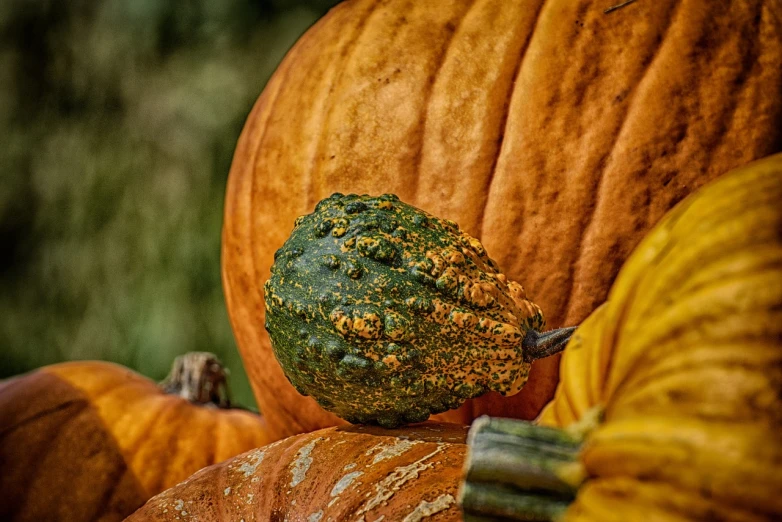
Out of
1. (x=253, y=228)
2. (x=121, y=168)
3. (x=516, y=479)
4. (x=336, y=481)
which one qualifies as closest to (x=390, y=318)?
(x=336, y=481)

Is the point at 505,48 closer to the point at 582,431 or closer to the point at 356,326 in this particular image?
the point at 356,326

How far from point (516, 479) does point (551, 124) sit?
660 millimetres

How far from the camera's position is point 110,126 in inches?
91.1

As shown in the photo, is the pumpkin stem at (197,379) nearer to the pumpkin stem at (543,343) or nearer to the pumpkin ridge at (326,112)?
the pumpkin ridge at (326,112)

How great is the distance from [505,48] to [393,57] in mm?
184

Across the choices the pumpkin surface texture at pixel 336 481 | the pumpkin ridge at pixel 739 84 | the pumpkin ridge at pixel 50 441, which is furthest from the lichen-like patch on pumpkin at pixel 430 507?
the pumpkin ridge at pixel 50 441

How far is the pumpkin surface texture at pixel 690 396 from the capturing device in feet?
1.65

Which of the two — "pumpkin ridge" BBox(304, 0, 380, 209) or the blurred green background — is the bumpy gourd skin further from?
the blurred green background

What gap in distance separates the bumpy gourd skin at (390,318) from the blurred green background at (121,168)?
4.48 feet

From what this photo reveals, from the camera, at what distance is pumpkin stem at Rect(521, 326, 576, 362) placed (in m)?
0.94

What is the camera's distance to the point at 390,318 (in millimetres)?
867

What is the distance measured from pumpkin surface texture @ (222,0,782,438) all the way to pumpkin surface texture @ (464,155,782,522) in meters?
0.41

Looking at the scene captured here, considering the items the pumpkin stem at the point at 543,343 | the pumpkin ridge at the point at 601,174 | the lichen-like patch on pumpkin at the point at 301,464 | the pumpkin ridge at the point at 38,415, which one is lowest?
the pumpkin ridge at the point at 38,415

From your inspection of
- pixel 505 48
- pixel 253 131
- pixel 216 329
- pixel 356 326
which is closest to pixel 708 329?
pixel 356 326
